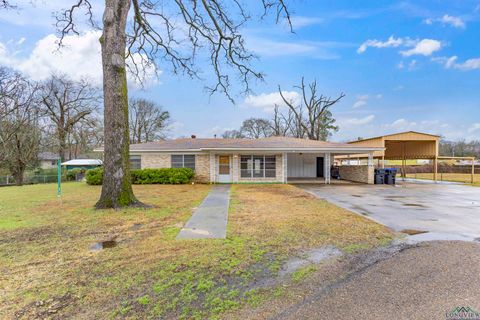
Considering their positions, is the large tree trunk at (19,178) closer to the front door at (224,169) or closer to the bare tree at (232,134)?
the front door at (224,169)

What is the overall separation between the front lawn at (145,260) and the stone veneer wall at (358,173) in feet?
39.0

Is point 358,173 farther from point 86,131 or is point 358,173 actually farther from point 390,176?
point 86,131

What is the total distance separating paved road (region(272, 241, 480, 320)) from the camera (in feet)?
8.17

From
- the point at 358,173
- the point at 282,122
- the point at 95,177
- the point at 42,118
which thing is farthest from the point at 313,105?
the point at 42,118

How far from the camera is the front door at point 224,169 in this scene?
59.1 ft

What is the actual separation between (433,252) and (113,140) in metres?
7.85

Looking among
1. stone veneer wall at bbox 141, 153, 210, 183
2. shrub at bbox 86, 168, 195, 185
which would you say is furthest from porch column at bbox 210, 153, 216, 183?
shrub at bbox 86, 168, 195, 185

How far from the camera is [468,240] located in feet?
16.1

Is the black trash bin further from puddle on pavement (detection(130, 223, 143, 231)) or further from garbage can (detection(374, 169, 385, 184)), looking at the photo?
puddle on pavement (detection(130, 223, 143, 231))

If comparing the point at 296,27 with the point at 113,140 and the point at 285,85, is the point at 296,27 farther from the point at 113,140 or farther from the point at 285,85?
the point at 285,85

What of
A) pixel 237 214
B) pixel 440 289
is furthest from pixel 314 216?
pixel 440 289

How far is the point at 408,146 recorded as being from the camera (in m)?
22.2

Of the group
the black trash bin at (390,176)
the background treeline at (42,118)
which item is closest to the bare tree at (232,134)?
the background treeline at (42,118)

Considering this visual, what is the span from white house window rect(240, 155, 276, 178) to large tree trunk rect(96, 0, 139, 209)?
10.8m
